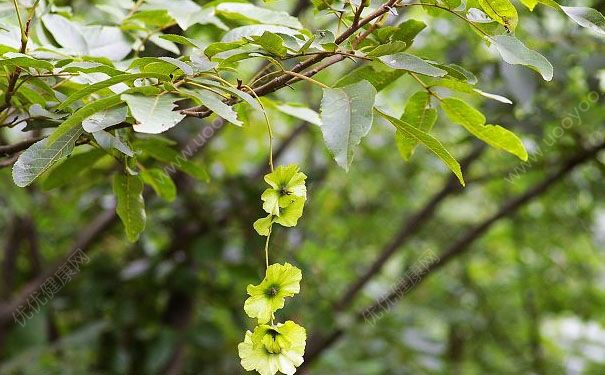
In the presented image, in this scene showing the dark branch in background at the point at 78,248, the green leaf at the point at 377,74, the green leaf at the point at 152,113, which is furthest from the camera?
→ the dark branch in background at the point at 78,248

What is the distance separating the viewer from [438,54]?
5.91 ft

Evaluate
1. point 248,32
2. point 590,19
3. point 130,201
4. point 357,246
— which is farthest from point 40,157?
point 357,246

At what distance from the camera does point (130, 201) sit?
0.78 meters

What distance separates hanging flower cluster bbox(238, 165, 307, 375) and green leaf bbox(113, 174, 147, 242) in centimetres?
18

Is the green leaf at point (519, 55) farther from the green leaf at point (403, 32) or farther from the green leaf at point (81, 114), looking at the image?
the green leaf at point (81, 114)

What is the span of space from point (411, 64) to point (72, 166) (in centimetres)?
42

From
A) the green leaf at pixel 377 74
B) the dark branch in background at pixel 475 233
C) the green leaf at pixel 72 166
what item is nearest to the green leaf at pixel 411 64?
the green leaf at pixel 377 74

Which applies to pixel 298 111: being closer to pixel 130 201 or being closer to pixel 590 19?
pixel 130 201

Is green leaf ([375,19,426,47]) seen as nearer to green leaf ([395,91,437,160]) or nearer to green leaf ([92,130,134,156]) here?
green leaf ([395,91,437,160])

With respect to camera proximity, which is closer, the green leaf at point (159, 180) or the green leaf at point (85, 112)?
the green leaf at point (85, 112)

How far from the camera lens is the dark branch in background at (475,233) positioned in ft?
4.90

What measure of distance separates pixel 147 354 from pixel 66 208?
1.52 ft

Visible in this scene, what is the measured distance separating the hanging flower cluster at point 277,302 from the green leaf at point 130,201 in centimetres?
18

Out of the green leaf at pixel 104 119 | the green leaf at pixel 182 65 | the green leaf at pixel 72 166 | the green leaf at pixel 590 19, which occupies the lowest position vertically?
the green leaf at pixel 72 166
